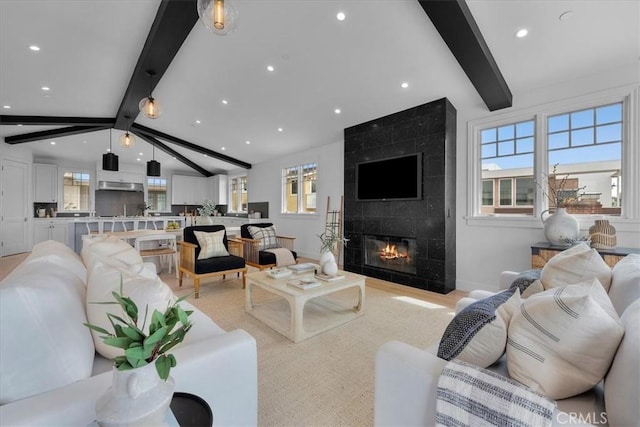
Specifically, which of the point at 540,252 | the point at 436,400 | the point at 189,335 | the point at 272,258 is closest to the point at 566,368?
the point at 436,400

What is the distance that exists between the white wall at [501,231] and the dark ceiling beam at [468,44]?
0.52 m

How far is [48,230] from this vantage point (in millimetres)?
7105

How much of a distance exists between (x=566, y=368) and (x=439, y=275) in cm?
314

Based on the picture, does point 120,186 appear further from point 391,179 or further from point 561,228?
point 561,228

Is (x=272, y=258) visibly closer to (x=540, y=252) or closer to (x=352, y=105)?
(x=352, y=105)

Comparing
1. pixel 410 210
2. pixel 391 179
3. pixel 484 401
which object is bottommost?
pixel 484 401

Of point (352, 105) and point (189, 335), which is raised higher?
point (352, 105)

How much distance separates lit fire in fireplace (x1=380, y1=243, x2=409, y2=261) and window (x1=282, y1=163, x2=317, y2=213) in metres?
2.25

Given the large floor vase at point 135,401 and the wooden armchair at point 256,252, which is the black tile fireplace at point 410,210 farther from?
the large floor vase at point 135,401

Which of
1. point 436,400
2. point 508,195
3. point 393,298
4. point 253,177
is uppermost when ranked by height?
point 253,177

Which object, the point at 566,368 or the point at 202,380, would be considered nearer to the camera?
the point at 566,368

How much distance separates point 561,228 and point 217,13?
380 centimetres

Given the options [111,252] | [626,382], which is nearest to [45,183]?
[111,252]

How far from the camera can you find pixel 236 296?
358cm
